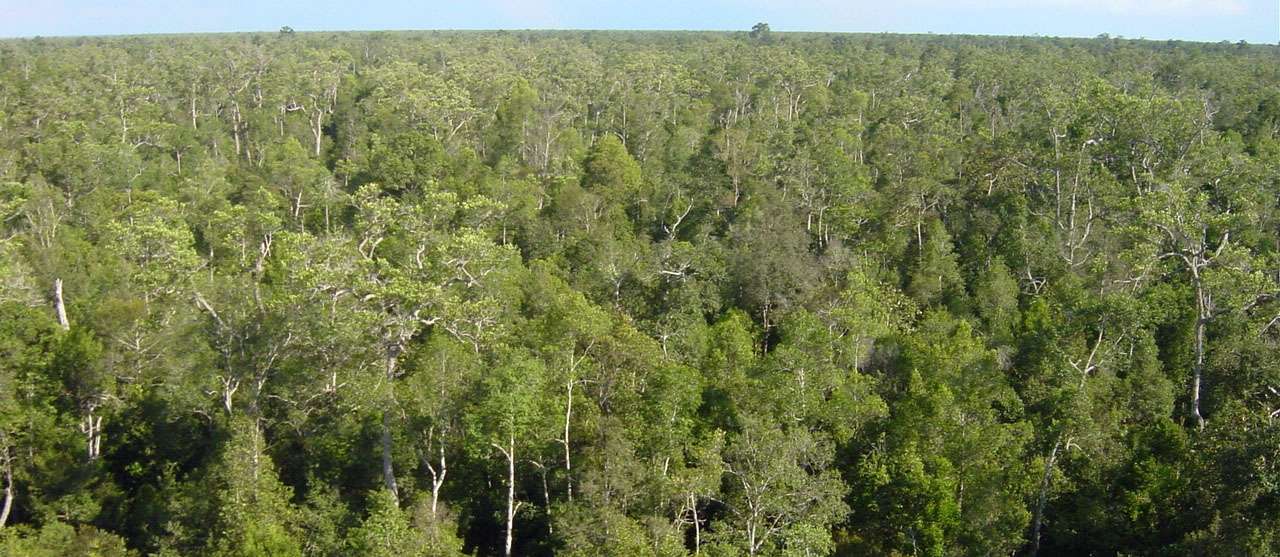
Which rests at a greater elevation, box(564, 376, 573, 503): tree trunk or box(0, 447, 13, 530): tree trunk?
box(564, 376, 573, 503): tree trunk

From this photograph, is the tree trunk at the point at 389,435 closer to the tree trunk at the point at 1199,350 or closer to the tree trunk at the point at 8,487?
the tree trunk at the point at 8,487

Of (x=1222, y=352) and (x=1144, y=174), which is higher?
(x=1144, y=174)

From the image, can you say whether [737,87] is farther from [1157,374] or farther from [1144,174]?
[1157,374]

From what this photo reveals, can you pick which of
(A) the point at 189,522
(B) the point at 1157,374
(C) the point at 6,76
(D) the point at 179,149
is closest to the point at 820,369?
(B) the point at 1157,374

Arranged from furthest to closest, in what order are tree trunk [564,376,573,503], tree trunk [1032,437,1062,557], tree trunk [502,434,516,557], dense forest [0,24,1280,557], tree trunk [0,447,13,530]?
tree trunk [0,447,13,530] < tree trunk [564,376,573,503] < tree trunk [1032,437,1062,557] < tree trunk [502,434,516,557] < dense forest [0,24,1280,557]

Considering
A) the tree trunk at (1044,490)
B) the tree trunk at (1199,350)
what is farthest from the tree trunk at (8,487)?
the tree trunk at (1199,350)

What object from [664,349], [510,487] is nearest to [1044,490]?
[664,349]

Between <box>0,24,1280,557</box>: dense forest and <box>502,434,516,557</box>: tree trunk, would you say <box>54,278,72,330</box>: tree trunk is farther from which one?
<box>502,434,516,557</box>: tree trunk

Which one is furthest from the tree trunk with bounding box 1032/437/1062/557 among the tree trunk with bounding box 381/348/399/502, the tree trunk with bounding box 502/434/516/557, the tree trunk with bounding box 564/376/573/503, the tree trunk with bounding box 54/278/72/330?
the tree trunk with bounding box 54/278/72/330
